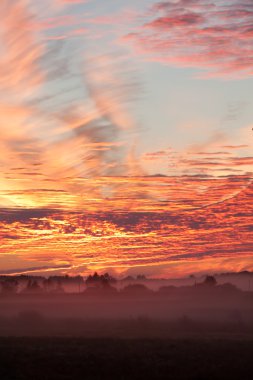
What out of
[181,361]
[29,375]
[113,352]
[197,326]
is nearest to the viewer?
[29,375]

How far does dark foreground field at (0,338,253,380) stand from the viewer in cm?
6969

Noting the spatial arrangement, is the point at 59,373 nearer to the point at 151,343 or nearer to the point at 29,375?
the point at 29,375

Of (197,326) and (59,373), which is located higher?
(197,326)

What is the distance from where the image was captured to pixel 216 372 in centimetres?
7125

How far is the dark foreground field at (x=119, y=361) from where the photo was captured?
6969 centimetres

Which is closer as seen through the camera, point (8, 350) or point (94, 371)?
point (94, 371)

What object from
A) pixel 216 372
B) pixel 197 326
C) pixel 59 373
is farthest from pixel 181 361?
pixel 197 326

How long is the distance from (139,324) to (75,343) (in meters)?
106

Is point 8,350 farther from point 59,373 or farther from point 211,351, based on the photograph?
point 211,351

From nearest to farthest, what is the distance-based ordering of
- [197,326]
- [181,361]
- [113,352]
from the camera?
[181,361]
[113,352]
[197,326]

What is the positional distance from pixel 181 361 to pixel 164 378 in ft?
28.7

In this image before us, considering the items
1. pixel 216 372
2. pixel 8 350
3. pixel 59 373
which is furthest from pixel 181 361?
pixel 8 350

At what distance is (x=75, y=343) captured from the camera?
9325 cm

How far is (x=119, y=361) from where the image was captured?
252 feet
